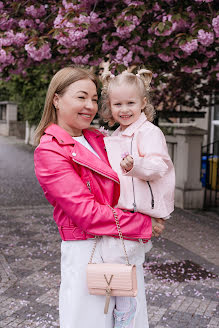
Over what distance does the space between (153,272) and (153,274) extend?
0.21ft

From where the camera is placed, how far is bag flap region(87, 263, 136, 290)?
2117 mm

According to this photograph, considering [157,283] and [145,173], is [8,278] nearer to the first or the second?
[157,283]

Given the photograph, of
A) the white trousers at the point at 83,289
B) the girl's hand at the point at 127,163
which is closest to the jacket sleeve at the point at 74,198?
the white trousers at the point at 83,289

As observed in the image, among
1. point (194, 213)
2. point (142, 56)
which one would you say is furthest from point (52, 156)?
point (194, 213)

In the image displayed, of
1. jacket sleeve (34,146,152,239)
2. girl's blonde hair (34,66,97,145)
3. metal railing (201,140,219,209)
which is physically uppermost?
girl's blonde hair (34,66,97,145)

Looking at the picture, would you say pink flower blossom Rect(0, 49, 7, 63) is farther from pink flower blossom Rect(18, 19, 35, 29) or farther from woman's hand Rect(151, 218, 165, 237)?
woman's hand Rect(151, 218, 165, 237)

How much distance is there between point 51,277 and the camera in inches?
198

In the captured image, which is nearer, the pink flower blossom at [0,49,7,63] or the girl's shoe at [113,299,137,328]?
the girl's shoe at [113,299,137,328]

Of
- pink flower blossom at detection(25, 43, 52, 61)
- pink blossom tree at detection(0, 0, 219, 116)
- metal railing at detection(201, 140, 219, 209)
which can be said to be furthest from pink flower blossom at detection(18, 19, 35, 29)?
metal railing at detection(201, 140, 219, 209)

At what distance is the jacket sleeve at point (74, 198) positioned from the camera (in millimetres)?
2113

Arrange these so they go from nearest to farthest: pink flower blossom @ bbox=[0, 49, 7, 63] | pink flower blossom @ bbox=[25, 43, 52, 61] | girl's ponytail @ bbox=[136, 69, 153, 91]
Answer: girl's ponytail @ bbox=[136, 69, 153, 91] < pink flower blossom @ bbox=[25, 43, 52, 61] < pink flower blossom @ bbox=[0, 49, 7, 63]

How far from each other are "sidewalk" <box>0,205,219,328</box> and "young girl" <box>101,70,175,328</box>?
191 centimetres

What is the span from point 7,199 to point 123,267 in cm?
807

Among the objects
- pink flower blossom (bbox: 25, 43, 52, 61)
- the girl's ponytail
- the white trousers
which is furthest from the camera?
pink flower blossom (bbox: 25, 43, 52, 61)
